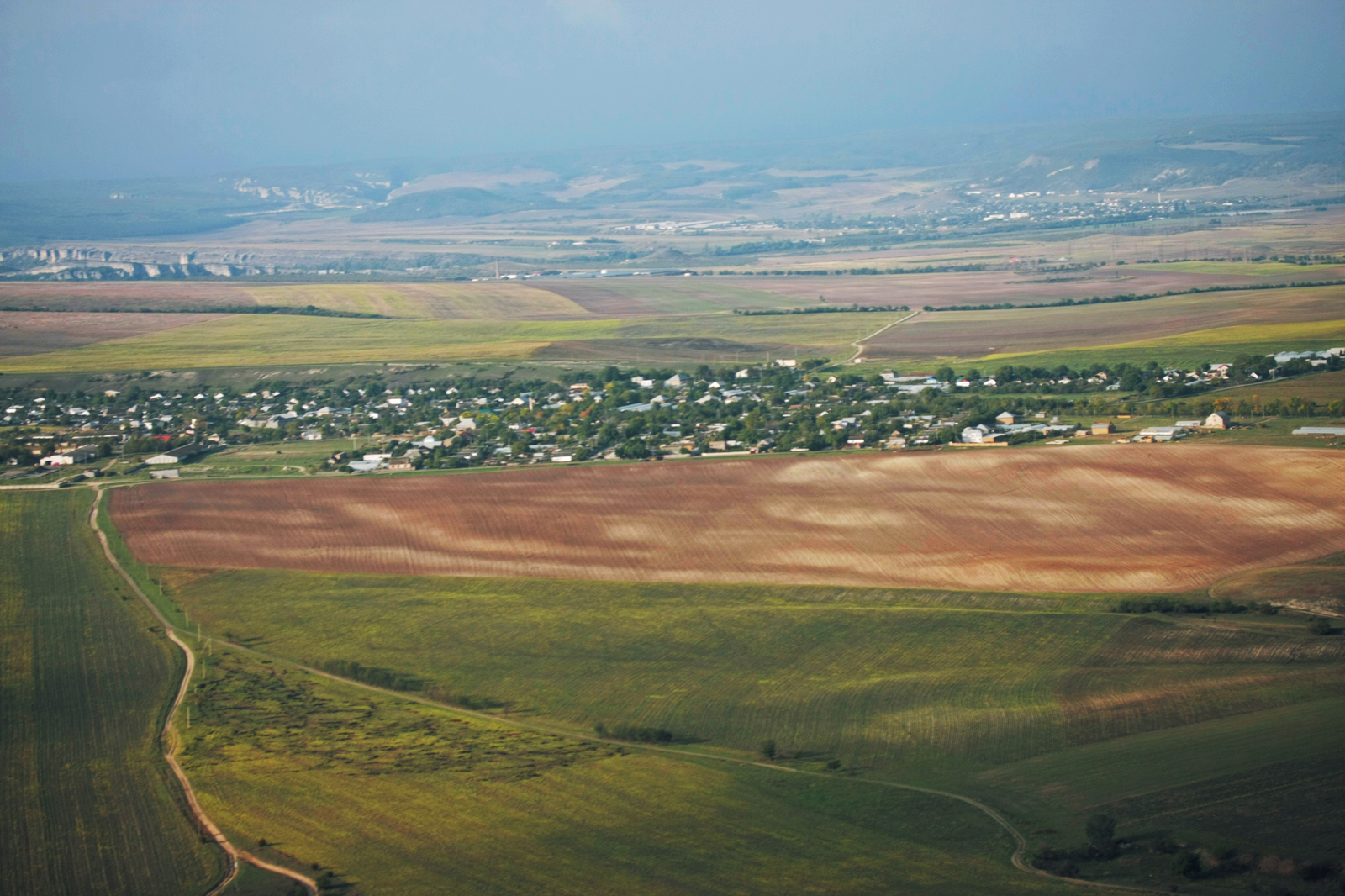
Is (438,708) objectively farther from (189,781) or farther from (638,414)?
(638,414)

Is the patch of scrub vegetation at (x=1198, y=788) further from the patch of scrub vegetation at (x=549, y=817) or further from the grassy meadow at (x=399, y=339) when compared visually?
the grassy meadow at (x=399, y=339)

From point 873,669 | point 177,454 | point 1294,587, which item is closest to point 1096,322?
point 1294,587

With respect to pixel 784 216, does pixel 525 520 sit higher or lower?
lower

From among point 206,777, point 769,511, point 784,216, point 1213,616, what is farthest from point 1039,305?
point 784,216

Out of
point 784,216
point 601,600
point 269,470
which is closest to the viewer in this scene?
point 601,600

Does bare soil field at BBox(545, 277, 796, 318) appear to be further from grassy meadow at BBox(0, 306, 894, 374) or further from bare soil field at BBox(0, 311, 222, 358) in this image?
bare soil field at BBox(0, 311, 222, 358)

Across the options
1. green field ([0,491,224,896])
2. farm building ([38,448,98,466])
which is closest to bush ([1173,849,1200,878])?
green field ([0,491,224,896])

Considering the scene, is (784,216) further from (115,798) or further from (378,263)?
(115,798)
